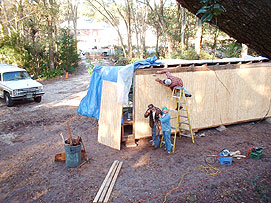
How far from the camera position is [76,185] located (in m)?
5.80

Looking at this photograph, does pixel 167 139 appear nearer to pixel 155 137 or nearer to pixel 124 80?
pixel 155 137

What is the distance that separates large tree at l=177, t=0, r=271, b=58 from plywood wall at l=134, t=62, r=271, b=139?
527 cm

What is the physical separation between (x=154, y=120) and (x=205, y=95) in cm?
265

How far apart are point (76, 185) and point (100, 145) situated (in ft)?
7.87

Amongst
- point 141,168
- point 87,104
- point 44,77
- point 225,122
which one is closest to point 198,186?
point 141,168

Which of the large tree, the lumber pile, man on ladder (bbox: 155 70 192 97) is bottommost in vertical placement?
the lumber pile

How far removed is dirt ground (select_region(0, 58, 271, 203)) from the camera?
5.33m

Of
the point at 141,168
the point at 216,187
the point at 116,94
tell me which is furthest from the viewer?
the point at 116,94

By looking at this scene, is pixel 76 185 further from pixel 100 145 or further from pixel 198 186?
pixel 198 186

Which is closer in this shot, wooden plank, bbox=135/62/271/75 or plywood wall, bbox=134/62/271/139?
wooden plank, bbox=135/62/271/75

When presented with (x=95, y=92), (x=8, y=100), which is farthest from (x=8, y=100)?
(x=95, y=92)

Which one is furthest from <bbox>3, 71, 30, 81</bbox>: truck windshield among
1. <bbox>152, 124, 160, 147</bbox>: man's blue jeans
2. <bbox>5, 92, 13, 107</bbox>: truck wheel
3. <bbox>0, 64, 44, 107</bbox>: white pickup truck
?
<bbox>152, 124, 160, 147</bbox>: man's blue jeans

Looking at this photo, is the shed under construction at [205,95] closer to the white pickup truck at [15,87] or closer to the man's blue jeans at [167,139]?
the man's blue jeans at [167,139]

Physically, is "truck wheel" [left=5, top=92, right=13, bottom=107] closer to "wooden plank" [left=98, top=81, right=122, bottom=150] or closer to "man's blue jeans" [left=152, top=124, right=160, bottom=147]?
"wooden plank" [left=98, top=81, right=122, bottom=150]
